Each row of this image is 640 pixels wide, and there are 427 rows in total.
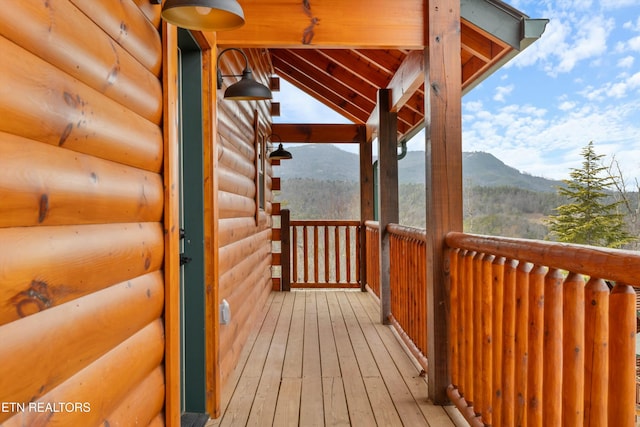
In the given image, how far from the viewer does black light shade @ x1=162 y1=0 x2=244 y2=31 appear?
153 centimetres

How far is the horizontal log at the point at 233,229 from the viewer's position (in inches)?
120

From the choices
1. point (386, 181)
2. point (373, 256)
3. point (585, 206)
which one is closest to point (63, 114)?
point (386, 181)

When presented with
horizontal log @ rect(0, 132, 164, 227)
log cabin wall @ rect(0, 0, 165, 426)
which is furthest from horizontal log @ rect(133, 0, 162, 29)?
horizontal log @ rect(0, 132, 164, 227)

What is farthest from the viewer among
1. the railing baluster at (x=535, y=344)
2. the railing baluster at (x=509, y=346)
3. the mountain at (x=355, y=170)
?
the mountain at (x=355, y=170)

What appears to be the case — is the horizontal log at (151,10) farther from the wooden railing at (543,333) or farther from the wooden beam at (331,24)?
the wooden railing at (543,333)

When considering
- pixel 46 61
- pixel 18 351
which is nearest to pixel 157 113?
pixel 46 61

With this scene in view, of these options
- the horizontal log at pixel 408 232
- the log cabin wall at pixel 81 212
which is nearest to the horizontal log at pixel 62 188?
the log cabin wall at pixel 81 212

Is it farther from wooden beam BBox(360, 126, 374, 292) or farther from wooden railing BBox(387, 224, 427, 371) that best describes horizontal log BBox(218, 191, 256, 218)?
wooden beam BBox(360, 126, 374, 292)

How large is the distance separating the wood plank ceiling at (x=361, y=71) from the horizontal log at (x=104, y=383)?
2.64 metres

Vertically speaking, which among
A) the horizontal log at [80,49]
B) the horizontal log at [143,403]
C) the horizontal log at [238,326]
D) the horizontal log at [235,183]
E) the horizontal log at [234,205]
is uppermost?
the horizontal log at [80,49]

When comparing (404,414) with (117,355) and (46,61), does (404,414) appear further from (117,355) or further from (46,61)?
(46,61)

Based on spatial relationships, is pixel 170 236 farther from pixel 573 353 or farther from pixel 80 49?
pixel 573 353

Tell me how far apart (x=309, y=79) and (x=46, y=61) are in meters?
6.03

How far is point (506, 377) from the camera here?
1.95 meters
